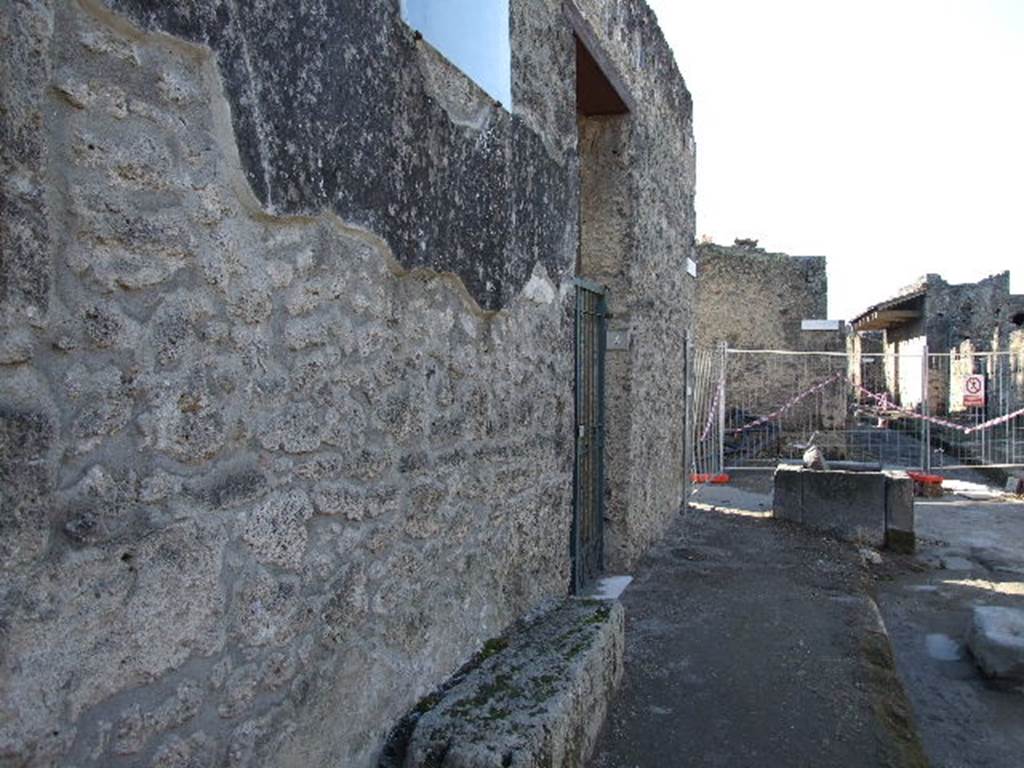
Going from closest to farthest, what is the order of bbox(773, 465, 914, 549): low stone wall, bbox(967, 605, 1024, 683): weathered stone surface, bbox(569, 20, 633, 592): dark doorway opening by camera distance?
bbox(967, 605, 1024, 683): weathered stone surface → bbox(569, 20, 633, 592): dark doorway opening → bbox(773, 465, 914, 549): low stone wall

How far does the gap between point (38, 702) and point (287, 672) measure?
26.3 inches

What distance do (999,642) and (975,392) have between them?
436 inches

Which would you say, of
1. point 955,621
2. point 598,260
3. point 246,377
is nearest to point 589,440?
point 598,260

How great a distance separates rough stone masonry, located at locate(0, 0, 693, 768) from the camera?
1.37 metres

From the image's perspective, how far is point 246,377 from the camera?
1810 millimetres

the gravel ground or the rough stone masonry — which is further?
the gravel ground

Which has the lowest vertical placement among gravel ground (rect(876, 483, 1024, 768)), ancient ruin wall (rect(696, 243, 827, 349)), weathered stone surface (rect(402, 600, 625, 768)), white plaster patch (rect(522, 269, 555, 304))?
gravel ground (rect(876, 483, 1024, 768))

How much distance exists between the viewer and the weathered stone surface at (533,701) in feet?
7.62

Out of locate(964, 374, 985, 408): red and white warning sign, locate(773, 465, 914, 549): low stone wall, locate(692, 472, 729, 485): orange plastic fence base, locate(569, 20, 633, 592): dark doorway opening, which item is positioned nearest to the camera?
locate(569, 20, 633, 592): dark doorway opening

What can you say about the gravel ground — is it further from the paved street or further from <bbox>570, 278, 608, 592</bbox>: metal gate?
<bbox>570, 278, 608, 592</bbox>: metal gate

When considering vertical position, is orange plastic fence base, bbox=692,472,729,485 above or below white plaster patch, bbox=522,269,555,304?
below

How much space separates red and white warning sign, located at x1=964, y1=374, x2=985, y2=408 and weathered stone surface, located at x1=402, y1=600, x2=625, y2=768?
42.1 feet

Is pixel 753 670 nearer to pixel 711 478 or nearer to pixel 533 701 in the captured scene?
pixel 533 701

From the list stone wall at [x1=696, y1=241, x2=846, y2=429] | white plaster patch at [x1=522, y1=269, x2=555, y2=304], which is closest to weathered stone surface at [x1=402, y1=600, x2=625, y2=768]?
white plaster patch at [x1=522, y1=269, x2=555, y2=304]
